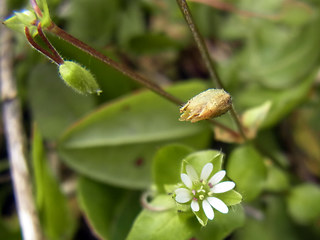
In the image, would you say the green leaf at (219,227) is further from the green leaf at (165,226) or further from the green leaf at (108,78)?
the green leaf at (108,78)

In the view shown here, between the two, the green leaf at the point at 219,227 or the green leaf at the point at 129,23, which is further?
the green leaf at the point at 129,23

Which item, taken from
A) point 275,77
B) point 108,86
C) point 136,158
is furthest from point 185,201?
point 275,77

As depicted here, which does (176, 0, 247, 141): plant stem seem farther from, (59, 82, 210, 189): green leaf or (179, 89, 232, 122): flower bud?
(59, 82, 210, 189): green leaf

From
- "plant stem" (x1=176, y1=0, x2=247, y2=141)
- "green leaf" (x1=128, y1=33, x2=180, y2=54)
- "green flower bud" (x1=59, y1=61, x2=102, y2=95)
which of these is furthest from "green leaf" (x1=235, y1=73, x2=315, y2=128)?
"green flower bud" (x1=59, y1=61, x2=102, y2=95)

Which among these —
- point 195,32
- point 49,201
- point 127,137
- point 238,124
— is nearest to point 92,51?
point 195,32

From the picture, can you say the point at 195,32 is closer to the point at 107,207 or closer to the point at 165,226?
the point at 165,226

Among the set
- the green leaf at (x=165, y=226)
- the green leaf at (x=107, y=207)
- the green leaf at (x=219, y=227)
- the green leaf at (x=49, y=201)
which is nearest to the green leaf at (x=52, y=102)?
the green leaf at (x=49, y=201)
